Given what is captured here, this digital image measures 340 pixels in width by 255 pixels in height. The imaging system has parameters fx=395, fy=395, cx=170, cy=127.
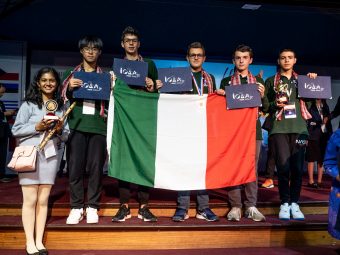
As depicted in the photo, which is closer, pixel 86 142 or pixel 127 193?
pixel 86 142

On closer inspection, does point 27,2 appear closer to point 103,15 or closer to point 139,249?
point 103,15

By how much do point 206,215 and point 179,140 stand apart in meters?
0.77

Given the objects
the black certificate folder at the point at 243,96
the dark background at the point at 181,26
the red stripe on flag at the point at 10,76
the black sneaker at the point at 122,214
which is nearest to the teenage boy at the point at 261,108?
the black certificate folder at the point at 243,96

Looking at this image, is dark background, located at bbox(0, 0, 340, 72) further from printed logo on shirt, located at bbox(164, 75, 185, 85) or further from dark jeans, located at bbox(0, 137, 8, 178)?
printed logo on shirt, located at bbox(164, 75, 185, 85)

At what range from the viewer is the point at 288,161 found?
3.81 metres

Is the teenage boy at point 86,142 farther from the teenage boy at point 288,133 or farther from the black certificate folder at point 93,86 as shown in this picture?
the teenage boy at point 288,133

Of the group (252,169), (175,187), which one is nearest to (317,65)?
(252,169)

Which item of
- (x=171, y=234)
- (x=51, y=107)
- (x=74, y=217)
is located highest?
(x=51, y=107)

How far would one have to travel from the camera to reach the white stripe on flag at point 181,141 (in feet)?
12.4

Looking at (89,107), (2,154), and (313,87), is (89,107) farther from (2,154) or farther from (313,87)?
(2,154)

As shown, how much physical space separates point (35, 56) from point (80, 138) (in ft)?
13.6

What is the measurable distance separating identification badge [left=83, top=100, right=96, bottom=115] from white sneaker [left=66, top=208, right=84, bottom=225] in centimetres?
89

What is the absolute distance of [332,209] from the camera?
2.94 meters

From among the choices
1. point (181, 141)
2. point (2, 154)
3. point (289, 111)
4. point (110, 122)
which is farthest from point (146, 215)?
point (2, 154)
